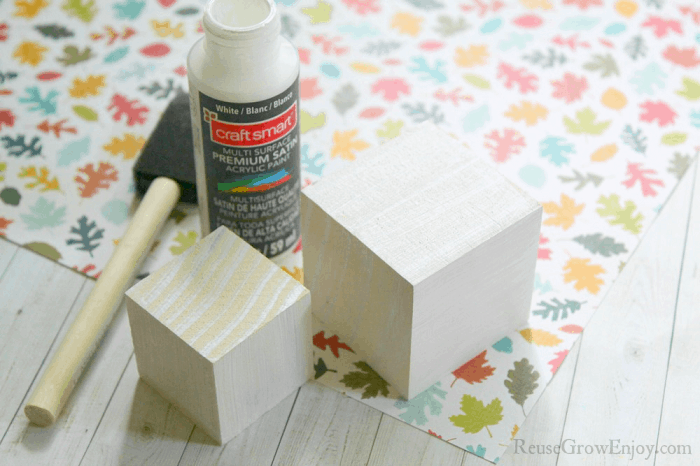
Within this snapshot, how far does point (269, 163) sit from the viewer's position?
3.07 ft

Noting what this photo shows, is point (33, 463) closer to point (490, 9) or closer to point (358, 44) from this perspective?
point (358, 44)

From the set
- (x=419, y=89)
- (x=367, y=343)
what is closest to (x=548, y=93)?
(x=419, y=89)

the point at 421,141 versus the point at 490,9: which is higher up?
the point at 421,141

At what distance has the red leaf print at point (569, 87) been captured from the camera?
3.98 ft

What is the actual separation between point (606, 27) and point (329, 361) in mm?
651

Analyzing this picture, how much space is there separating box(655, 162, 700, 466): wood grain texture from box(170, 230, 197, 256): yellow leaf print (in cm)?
50

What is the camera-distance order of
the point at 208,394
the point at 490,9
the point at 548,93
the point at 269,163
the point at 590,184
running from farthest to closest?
the point at 490,9 < the point at 548,93 < the point at 590,184 < the point at 269,163 < the point at 208,394

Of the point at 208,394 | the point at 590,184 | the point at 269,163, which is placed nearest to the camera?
the point at 208,394

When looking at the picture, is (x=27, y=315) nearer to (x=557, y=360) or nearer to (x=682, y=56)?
(x=557, y=360)

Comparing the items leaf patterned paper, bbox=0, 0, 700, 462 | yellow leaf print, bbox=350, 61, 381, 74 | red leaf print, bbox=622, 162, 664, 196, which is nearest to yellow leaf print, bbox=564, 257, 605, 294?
leaf patterned paper, bbox=0, 0, 700, 462

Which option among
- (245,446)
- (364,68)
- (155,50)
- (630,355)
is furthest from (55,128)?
(630,355)

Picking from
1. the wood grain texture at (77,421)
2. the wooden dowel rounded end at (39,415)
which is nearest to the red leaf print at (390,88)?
the wood grain texture at (77,421)

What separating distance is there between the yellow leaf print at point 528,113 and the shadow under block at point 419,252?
0.28 metres

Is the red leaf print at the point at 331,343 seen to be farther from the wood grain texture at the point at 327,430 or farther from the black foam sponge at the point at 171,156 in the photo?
the black foam sponge at the point at 171,156
